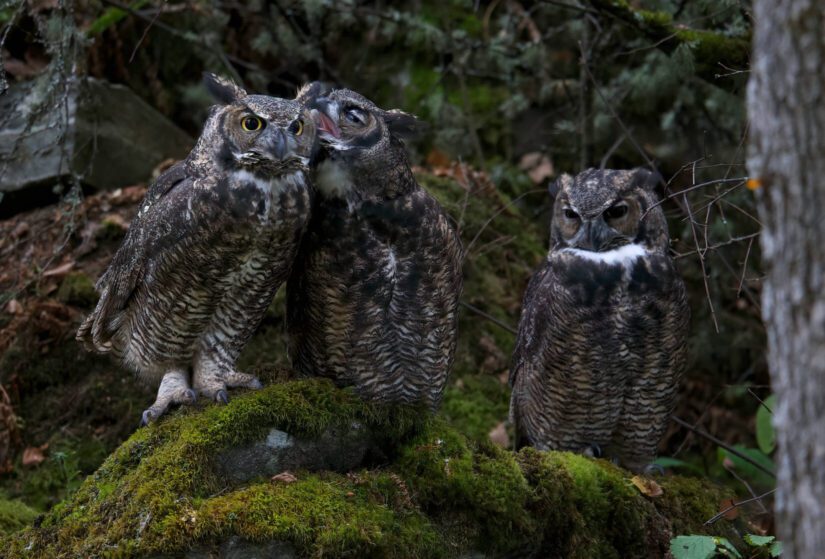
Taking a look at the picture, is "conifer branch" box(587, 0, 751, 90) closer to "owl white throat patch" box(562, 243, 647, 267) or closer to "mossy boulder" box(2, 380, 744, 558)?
"owl white throat patch" box(562, 243, 647, 267)

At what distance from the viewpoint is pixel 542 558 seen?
387 cm

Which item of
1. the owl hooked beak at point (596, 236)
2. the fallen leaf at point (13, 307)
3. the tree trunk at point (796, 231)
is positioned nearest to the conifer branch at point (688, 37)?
the owl hooked beak at point (596, 236)

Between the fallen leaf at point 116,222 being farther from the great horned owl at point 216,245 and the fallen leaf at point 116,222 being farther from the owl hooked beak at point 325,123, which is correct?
the owl hooked beak at point 325,123

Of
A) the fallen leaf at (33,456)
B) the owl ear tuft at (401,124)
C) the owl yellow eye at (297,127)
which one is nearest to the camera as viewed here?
the owl yellow eye at (297,127)

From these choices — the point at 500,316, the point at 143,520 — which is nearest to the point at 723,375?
the point at 500,316

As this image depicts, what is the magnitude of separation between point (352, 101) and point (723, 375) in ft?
15.4

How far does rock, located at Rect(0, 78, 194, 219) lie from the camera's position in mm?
6078

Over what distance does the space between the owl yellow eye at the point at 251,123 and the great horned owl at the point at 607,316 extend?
5.14 feet

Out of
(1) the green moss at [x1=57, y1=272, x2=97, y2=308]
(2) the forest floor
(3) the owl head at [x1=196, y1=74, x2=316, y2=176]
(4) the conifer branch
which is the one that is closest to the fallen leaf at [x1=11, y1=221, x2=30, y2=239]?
(2) the forest floor

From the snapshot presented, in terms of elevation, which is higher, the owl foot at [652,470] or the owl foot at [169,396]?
the owl foot at [169,396]

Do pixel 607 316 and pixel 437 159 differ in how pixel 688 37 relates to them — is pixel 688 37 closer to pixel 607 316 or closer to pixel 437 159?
pixel 607 316

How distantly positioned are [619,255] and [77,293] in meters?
3.18

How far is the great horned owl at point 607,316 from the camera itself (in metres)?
4.34

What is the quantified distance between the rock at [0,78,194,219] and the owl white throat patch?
124 inches
